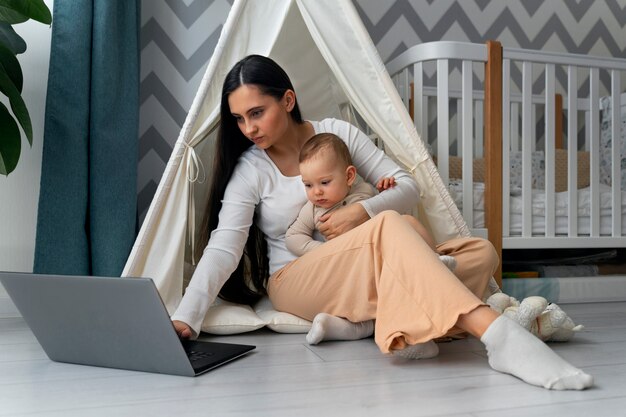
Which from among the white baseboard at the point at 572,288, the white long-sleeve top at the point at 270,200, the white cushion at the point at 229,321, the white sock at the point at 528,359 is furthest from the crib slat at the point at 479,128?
the white sock at the point at 528,359

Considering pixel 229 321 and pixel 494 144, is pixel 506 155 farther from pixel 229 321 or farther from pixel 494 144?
pixel 229 321

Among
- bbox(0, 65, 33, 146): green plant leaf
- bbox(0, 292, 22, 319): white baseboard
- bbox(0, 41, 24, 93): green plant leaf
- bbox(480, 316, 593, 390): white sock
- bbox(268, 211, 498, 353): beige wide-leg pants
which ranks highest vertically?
bbox(0, 41, 24, 93): green plant leaf

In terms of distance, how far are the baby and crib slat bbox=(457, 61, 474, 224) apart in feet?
1.67

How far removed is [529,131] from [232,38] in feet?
3.43

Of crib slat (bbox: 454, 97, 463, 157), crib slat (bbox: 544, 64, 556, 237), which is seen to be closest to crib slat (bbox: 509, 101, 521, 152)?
crib slat (bbox: 454, 97, 463, 157)

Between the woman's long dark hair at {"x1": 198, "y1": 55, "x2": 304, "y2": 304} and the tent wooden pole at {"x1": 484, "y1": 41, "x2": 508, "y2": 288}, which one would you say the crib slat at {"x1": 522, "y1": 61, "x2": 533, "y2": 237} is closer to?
the tent wooden pole at {"x1": 484, "y1": 41, "x2": 508, "y2": 288}

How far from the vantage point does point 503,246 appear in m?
2.09

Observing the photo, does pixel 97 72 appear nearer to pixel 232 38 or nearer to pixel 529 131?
pixel 232 38

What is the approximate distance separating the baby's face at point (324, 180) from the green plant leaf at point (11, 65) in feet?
2.90

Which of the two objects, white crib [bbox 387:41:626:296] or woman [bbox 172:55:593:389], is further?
white crib [bbox 387:41:626:296]

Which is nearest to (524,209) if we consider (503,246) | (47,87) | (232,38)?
(503,246)

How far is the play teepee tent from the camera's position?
166 cm

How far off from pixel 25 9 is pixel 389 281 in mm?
1210

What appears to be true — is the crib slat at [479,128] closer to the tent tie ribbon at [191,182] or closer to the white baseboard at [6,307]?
the tent tie ribbon at [191,182]
